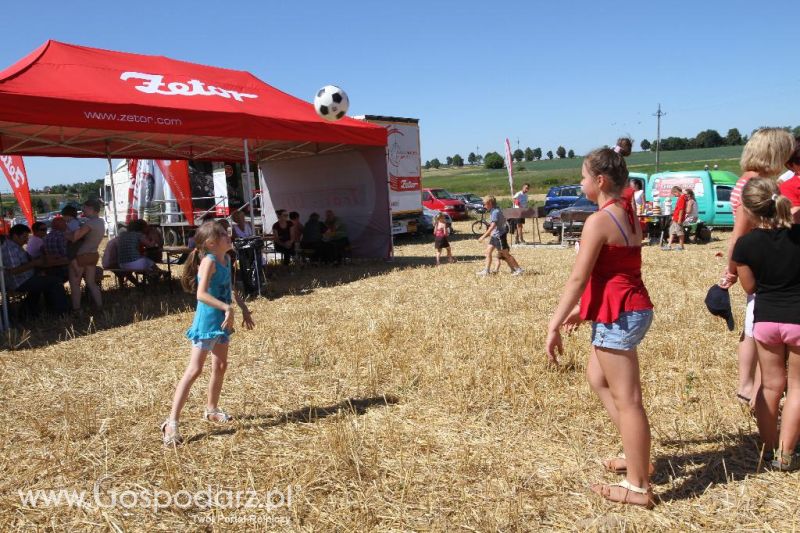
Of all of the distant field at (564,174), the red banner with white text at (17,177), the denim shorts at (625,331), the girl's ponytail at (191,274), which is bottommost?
the denim shorts at (625,331)

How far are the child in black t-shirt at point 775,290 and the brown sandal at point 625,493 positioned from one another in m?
0.84

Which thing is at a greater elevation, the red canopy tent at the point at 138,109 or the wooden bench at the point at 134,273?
the red canopy tent at the point at 138,109

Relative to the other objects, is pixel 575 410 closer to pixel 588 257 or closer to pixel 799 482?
pixel 799 482

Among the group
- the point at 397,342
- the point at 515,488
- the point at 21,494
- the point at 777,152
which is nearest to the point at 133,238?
the point at 397,342

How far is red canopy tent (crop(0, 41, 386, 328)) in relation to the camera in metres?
7.58

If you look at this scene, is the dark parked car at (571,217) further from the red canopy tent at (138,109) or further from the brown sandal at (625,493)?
the brown sandal at (625,493)

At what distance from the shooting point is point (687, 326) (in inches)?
253

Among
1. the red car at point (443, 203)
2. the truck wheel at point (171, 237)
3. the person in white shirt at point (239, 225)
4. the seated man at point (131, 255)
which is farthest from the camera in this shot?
the red car at point (443, 203)

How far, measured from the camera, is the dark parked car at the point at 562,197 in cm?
2189

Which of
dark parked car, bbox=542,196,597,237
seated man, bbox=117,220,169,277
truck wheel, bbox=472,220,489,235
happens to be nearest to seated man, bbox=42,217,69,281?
seated man, bbox=117,220,169,277

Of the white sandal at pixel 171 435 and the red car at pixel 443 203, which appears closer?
the white sandal at pixel 171 435

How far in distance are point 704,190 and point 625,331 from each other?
57.5 feet

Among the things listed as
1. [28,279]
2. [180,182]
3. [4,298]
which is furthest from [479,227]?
[4,298]

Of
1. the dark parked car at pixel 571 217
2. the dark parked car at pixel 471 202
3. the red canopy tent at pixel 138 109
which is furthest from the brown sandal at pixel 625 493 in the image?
the dark parked car at pixel 471 202
